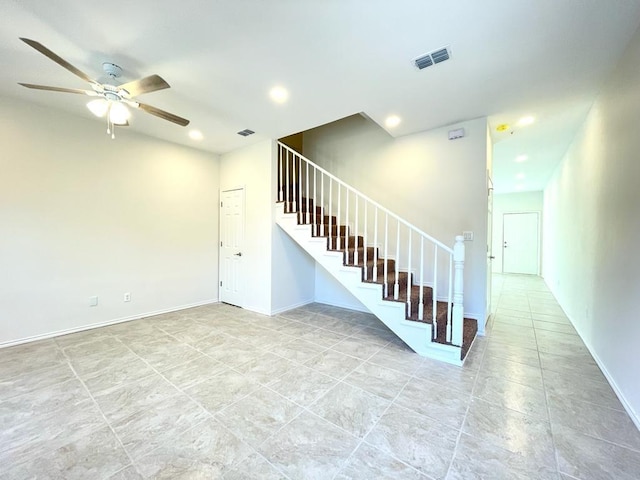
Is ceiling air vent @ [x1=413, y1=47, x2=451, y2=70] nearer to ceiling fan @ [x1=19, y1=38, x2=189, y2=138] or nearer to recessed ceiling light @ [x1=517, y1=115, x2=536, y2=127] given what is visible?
recessed ceiling light @ [x1=517, y1=115, x2=536, y2=127]

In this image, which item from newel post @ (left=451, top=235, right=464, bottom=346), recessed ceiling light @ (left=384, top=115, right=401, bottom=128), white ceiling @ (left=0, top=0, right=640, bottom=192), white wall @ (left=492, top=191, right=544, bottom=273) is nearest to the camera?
white ceiling @ (left=0, top=0, right=640, bottom=192)

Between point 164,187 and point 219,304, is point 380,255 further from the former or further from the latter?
point 164,187

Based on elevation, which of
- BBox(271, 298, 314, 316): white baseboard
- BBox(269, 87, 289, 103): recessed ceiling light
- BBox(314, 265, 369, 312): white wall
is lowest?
BBox(271, 298, 314, 316): white baseboard

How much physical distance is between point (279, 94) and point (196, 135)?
6.34 ft

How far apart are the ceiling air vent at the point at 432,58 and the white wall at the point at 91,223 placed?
12.9ft

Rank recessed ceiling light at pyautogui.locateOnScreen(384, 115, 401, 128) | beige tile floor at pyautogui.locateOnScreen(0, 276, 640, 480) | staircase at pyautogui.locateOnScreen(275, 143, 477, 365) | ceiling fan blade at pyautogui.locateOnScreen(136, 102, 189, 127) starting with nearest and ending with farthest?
beige tile floor at pyautogui.locateOnScreen(0, 276, 640, 480) → ceiling fan blade at pyautogui.locateOnScreen(136, 102, 189, 127) → staircase at pyautogui.locateOnScreen(275, 143, 477, 365) → recessed ceiling light at pyautogui.locateOnScreen(384, 115, 401, 128)

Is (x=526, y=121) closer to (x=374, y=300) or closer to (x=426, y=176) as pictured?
(x=426, y=176)

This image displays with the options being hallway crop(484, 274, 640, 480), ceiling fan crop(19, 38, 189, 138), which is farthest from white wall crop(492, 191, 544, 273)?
ceiling fan crop(19, 38, 189, 138)

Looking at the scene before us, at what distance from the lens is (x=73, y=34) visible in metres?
2.01

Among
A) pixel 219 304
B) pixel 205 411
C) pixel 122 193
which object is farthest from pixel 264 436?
pixel 122 193

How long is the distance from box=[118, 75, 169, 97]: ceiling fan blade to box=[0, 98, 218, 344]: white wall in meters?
1.98

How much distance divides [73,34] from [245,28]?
1.32 meters

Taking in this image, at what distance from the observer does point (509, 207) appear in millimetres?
8914

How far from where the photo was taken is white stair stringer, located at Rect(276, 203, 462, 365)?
2.79 metres
